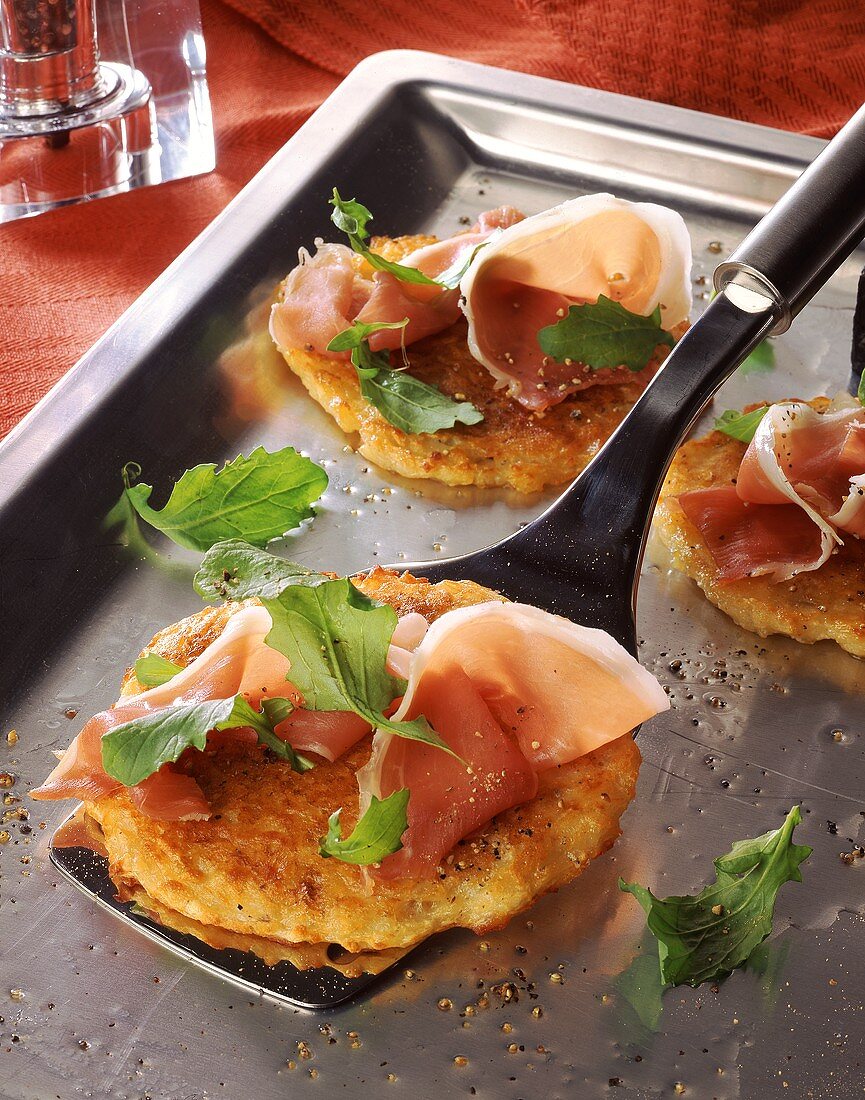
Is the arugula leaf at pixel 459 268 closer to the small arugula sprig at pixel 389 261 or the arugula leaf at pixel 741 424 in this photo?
the small arugula sprig at pixel 389 261

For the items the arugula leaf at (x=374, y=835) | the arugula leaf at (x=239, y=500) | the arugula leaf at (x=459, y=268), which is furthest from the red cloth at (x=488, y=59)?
the arugula leaf at (x=374, y=835)

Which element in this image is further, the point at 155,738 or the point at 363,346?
the point at 363,346

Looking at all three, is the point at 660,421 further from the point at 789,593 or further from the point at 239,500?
the point at 239,500

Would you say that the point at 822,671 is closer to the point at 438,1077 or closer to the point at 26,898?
the point at 438,1077

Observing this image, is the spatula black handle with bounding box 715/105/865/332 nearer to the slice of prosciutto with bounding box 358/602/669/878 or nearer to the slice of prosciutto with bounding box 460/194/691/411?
the slice of prosciutto with bounding box 460/194/691/411

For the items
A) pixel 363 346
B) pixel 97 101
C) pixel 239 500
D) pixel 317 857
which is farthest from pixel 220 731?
pixel 97 101
